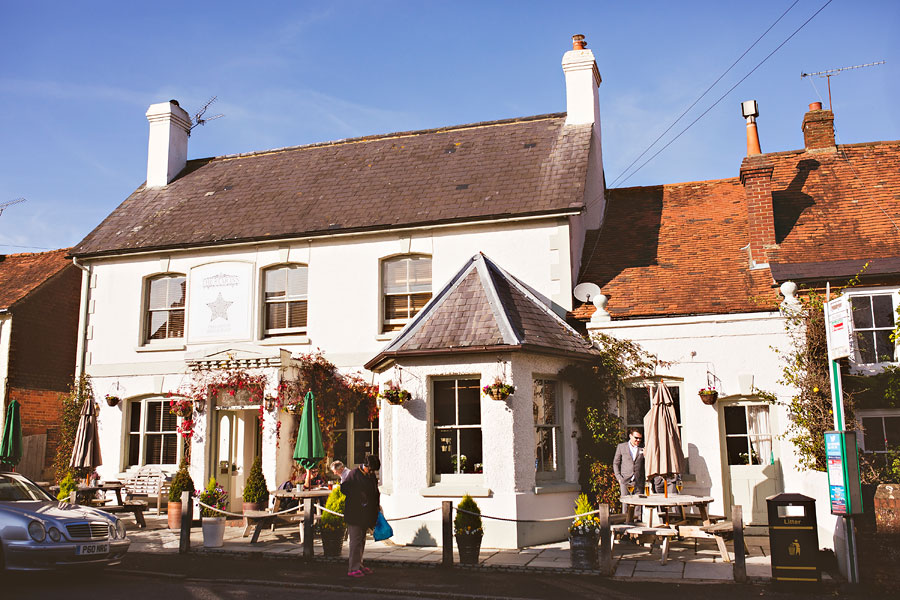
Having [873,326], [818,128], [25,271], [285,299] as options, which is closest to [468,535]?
[285,299]

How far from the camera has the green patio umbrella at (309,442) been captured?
14.3 meters

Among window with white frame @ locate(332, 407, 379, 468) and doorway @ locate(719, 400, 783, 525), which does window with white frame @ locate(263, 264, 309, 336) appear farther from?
doorway @ locate(719, 400, 783, 525)

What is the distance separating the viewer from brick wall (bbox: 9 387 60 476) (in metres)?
19.6

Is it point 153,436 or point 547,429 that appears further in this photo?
point 153,436

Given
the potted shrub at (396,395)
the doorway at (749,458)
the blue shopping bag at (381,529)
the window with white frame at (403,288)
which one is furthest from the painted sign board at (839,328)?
the window with white frame at (403,288)

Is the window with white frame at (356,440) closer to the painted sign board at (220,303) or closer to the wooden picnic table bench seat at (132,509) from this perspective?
the painted sign board at (220,303)

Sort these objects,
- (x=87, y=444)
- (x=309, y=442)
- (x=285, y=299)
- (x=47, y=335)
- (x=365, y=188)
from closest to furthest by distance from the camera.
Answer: (x=309, y=442)
(x=87, y=444)
(x=285, y=299)
(x=365, y=188)
(x=47, y=335)

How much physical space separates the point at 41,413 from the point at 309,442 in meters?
9.85

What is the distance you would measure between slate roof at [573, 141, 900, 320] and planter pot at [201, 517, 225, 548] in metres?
7.71

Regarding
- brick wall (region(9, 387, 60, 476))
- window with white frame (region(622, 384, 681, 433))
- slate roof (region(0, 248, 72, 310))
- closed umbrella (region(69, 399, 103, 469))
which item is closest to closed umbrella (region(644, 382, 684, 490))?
window with white frame (region(622, 384, 681, 433))

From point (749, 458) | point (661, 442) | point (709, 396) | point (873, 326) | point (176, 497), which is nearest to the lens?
point (661, 442)

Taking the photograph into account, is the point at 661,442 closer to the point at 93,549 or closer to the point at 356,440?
the point at 356,440

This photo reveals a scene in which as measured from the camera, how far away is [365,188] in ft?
61.9

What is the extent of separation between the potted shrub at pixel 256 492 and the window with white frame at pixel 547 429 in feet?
17.4
